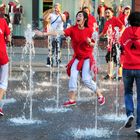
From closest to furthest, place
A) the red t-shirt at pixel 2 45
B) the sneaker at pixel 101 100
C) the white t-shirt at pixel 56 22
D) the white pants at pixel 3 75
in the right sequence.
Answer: the red t-shirt at pixel 2 45, the white pants at pixel 3 75, the sneaker at pixel 101 100, the white t-shirt at pixel 56 22

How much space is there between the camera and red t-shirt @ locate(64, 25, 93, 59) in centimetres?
953

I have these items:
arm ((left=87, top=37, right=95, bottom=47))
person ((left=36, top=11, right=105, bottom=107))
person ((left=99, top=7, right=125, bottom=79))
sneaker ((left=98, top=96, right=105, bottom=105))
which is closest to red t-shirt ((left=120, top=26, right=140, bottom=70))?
arm ((left=87, top=37, right=95, bottom=47))

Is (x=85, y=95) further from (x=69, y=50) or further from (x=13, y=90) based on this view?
(x=69, y=50)

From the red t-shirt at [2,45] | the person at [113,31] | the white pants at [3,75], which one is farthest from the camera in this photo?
the person at [113,31]

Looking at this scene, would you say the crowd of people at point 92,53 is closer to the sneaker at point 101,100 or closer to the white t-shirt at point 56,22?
the sneaker at point 101,100

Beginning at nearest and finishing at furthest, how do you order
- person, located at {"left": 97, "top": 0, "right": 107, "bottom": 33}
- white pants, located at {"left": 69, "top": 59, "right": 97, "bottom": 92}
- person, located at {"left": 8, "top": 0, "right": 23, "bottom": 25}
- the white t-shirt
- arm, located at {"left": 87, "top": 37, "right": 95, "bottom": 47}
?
arm, located at {"left": 87, "top": 37, "right": 95, "bottom": 47}, white pants, located at {"left": 69, "top": 59, "right": 97, "bottom": 92}, the white t-shirt, person, located at {"left": 97, "top": 0, "right": 107, "bottom": 33}, person, located at {"left": 8, "top": 0, "right": 23, "bottom": 25}

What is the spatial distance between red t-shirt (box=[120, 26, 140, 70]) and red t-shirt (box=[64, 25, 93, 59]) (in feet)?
6.64

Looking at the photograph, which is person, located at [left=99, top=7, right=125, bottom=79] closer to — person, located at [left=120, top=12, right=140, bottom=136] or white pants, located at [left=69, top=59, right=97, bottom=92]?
white pants, located at [left=69, top=59, right=97, bottom=92]

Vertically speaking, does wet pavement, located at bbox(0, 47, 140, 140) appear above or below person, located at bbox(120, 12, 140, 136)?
below

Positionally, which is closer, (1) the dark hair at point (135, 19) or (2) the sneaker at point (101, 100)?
(1) the dark hair at point (135, 19)

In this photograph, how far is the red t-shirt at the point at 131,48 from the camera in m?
7.50

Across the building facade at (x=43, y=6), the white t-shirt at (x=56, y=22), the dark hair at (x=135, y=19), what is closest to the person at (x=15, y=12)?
the building facade at (x=43, y=6)

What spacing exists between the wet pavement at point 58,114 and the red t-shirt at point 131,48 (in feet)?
3.16

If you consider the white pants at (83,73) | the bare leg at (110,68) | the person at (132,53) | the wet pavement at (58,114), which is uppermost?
the person at (132,53)
